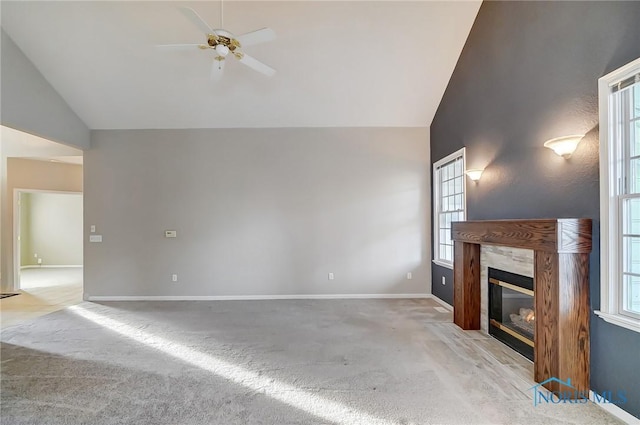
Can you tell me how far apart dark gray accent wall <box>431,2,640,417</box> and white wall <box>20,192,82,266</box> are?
35.6 feet

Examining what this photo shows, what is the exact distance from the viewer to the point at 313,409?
6.66 feet

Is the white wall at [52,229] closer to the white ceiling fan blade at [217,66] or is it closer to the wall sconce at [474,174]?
the white ceiling fan blade at [217,66]

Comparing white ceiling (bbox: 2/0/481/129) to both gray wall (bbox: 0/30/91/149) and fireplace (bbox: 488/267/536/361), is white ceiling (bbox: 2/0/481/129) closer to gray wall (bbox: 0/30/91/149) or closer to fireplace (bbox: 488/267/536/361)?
gray wall (bbox: 0/30/91/149)

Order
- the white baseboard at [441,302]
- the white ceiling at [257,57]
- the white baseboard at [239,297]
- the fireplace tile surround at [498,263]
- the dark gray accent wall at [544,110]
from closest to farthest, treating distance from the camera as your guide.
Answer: the dark gray accent wall at [544,110]
the fireplace tile surround at [498,263]
the white ceiling at [257,57]
the white baseboard at [441,302]
the white baseboard at [239,297]

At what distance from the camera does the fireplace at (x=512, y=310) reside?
2.77 metres

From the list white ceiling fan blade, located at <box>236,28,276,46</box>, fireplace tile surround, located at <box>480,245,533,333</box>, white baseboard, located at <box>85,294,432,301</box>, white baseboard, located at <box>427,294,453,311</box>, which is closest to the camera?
white ceiling fan blade, located at <box>236,28,276,46</box>

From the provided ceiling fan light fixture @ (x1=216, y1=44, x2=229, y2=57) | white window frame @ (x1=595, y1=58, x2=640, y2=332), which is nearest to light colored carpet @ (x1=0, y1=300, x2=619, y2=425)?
white window frame @ (x1=595, y1=58, x2=640, y2=332)

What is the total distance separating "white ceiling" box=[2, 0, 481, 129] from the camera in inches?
135

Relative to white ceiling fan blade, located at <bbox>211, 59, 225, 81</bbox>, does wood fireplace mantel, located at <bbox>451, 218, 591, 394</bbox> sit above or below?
below

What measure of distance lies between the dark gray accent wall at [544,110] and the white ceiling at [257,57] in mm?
719

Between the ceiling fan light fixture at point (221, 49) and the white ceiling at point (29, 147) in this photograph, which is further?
the white ceiling at point (29, 147)

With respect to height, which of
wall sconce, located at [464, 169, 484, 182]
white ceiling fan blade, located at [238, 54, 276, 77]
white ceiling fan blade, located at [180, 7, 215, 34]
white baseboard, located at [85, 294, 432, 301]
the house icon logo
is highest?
white ceiling fan blade, located at [180, 7, 215, 34]

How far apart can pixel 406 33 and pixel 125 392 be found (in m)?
4.88
